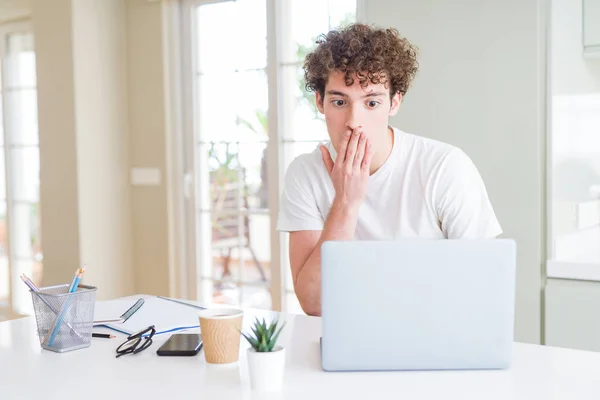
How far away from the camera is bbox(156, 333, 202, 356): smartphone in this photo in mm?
1455

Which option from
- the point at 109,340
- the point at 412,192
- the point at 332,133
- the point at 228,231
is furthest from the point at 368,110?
the point at 228,231

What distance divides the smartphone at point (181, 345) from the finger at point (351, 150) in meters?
0.66

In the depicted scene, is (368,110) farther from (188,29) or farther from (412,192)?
(188,29)

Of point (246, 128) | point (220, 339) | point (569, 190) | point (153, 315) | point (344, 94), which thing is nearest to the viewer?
point (220, 339)

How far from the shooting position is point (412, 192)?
2.02 meters

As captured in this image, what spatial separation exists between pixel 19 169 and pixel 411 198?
379 cm

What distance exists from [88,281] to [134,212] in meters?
0.53

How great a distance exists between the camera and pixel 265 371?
123cm

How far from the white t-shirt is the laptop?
0.65 m

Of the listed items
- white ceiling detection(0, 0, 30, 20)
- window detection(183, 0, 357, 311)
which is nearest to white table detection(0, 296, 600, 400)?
window detection(183, 0, 357, 311)

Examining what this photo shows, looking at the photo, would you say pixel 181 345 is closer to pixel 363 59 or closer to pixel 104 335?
pixel 104 335

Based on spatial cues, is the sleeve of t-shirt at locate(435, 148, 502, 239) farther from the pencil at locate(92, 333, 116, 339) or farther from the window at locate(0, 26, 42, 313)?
the window at locate(0, 26, 42, 313)

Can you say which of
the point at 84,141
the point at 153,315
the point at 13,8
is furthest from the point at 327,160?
the point at 13,8

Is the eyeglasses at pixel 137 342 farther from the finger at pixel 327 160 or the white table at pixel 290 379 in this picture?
the finger at pixel 327 160
